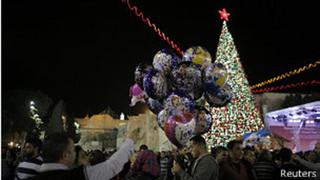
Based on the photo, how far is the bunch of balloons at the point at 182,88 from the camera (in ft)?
33.6

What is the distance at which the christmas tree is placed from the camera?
18.2 m

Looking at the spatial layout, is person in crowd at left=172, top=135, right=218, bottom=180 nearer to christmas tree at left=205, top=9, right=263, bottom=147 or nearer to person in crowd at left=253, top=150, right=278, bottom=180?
person in crowd at left=253, top=150, right=278, bottom=180

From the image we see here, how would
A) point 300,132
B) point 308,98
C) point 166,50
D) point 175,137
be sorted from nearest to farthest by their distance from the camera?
point 175,137
point 166,50
point 300,132
point 308,98

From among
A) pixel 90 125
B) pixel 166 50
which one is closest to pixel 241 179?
pixel 166 50

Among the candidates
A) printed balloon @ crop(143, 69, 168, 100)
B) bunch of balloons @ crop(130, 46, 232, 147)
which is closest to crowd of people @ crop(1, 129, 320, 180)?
bunch of balloons @ crop(130, 46, 232, 147)

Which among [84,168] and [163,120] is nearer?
[84,168]

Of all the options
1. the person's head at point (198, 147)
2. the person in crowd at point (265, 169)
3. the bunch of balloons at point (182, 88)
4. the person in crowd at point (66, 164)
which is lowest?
the person in crowd at point (265, 169)

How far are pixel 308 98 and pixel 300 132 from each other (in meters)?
15.1

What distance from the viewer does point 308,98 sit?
4062 centimetres

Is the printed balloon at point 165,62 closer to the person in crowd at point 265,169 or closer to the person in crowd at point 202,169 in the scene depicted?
the person in crowd at point 265,169

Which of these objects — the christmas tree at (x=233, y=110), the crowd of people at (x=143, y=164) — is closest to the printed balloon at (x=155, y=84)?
the crowd of people at (x=143, y=164)

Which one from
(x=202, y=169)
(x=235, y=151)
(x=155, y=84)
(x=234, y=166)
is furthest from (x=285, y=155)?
(x=155, y=84)

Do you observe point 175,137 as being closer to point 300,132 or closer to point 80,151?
point 80,151

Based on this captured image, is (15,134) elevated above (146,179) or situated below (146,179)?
above
